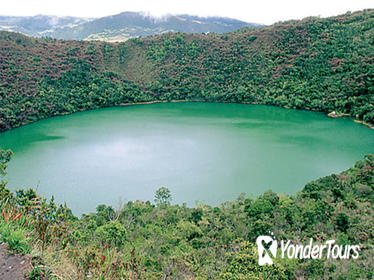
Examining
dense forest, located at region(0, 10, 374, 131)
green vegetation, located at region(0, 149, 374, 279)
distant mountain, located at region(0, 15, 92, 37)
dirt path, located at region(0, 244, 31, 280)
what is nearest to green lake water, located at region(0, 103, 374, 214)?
green vegetation, located at region(0, 149, 374, 279)

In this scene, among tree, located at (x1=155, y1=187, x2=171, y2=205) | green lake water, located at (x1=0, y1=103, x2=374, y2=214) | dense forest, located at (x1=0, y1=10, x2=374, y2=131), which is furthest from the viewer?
dense forest, located at (x1=0, y1=10, x2=374, y2=131)

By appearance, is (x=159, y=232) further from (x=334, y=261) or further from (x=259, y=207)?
(x=334, y=261)

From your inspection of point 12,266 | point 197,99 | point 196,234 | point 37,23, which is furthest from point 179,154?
point 37,23

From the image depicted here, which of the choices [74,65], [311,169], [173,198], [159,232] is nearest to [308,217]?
[159,232]

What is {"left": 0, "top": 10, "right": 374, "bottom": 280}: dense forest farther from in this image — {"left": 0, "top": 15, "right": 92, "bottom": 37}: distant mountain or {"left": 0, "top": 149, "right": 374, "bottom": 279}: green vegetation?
{"left": 0, "top": 15, "right": 92, "bottom": 37}: distant mountain

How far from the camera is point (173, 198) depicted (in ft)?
47.3

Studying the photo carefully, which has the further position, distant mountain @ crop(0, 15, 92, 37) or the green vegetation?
distant mountain @ crop(0, 15, 92, 37)

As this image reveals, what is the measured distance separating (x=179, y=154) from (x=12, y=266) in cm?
1764

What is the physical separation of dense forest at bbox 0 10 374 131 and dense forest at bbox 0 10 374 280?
0.14m

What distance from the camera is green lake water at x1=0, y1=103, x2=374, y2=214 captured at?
15.4 metres

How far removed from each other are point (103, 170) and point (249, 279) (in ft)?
45.4

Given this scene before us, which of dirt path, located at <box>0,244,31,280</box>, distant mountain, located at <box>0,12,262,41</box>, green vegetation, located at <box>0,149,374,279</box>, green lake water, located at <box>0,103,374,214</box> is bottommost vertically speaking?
green lake water, located at <box>0,103,374,214</box>

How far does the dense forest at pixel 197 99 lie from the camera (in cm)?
351

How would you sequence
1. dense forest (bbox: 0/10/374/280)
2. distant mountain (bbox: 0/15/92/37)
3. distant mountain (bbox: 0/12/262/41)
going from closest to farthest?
dense forest (bbox: 0/10/374/280)
distant mountain (bbox: 0/12/262/41)
distant mountain (bbox: 0/15/92/37)
